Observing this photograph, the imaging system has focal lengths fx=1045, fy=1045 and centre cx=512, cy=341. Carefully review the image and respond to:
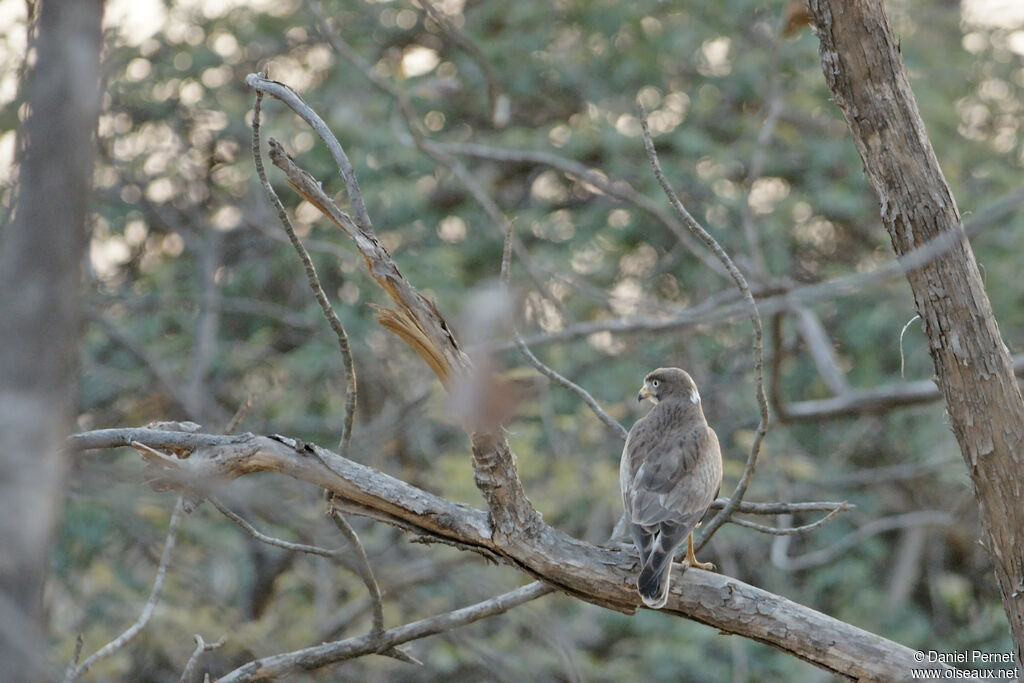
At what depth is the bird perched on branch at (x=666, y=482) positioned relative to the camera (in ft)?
10.5

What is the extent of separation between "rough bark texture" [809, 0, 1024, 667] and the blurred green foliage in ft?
12.5

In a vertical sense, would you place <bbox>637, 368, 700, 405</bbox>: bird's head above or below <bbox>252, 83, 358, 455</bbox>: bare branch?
above

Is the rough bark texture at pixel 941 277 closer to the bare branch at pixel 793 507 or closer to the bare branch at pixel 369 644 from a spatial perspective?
the bare branch at pixel 793 507

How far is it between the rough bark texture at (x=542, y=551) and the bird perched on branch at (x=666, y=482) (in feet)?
0.27

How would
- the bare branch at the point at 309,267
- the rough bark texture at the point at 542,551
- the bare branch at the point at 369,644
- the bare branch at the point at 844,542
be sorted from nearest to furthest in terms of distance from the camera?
the rough bark texture at the point at 542,551
the bare branch at the point at 309,267
the bare branch at the point at 369,644
the bare branch at the point at 844,542

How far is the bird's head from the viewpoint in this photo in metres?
5.08

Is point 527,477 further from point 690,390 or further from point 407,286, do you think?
point 407,286

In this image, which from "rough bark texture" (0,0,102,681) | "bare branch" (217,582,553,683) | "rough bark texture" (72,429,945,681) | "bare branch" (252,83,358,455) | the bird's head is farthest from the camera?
the bird's head

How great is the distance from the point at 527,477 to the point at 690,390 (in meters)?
2.31

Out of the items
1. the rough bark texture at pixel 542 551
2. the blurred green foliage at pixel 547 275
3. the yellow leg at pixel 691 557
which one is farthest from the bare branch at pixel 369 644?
the blurred green foliage at pixel 547 275

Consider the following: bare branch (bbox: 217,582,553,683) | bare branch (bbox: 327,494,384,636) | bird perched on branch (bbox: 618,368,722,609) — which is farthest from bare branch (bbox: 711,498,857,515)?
bare branch (bbox: 327,494,384,636)

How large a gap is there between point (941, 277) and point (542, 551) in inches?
53.7

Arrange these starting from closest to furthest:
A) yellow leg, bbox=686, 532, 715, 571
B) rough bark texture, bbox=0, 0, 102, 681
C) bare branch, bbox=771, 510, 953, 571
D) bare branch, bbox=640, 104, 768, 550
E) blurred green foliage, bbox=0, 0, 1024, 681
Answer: rough bark texture, bbox=0, 0, 102, 681 → bare branch, bbox=640, 104, 768, 550 → yellow leg, bbox=686, 532, 715, 571 → bare branch, bbox=771, 510, 953, 571 → blurred green foliage, bbox=0, 0, 1024, 681

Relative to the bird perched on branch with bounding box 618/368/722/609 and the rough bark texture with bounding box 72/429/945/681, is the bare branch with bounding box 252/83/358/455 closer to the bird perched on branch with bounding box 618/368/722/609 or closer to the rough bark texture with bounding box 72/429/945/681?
the rough bark texture with bounding box 72/429/945/681
